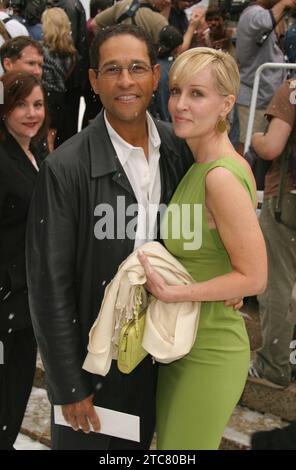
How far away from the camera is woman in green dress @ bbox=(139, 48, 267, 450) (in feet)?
6.68

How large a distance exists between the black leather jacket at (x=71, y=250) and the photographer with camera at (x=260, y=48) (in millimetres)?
3308

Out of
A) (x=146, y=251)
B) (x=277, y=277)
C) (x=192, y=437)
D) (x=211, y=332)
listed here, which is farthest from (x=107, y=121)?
(x=277, y=277)

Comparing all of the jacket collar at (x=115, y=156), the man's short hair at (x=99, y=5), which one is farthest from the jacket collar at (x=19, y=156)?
the man's short hair at (x=99, y=5)

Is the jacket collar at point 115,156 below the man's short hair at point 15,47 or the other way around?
below

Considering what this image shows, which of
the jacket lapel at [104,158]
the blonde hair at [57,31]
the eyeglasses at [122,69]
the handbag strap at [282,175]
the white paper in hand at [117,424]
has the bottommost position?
the white paper in hand at [117,424]

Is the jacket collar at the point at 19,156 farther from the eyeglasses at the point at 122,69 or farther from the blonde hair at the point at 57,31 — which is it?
the blonde hair at the point at 57,31

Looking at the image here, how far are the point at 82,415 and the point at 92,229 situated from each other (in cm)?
68

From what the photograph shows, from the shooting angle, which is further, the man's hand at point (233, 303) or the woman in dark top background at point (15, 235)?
the woman in dark top background at point (15, 235)

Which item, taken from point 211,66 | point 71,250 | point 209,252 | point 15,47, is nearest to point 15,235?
point 71,250

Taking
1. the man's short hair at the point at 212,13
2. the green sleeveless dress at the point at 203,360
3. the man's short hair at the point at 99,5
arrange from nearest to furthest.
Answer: the green sleeveless dress at the point at 203,360
the man's short hair at the point at 99,5
the man's short hair at the point at 212,13

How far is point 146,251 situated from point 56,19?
406cm

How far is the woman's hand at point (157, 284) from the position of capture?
6.80 ft

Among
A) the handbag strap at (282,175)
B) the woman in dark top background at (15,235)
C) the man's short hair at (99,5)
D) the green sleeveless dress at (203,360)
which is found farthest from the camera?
the man's short hair at (99,5)
